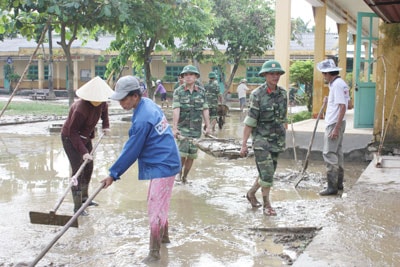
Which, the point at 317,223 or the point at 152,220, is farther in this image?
the point at 317,223

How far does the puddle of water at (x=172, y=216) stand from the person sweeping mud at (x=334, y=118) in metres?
0.38

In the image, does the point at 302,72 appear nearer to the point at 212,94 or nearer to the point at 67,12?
the point at 212,94

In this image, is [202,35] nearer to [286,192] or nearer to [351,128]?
[351,128]

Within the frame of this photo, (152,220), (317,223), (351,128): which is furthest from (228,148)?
(152,220)

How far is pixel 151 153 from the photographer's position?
14.2 ft

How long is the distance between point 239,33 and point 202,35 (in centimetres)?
782

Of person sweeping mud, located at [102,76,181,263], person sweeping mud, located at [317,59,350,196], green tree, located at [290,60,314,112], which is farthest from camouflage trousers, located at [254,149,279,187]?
green tree, located at [290,60,314,112]

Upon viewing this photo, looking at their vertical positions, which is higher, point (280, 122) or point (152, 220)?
point (280, 122)

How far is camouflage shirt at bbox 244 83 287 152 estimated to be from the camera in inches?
232

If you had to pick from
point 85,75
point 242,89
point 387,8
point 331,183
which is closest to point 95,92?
point 331,183

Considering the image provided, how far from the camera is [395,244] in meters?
4.27

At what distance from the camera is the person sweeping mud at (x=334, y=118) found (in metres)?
6.62

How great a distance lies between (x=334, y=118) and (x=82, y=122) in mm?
3181

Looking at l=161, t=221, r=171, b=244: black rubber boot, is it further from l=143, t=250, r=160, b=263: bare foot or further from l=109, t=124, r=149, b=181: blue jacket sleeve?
l=109, t=124, r=149, b=181: blue jacket sleeve
